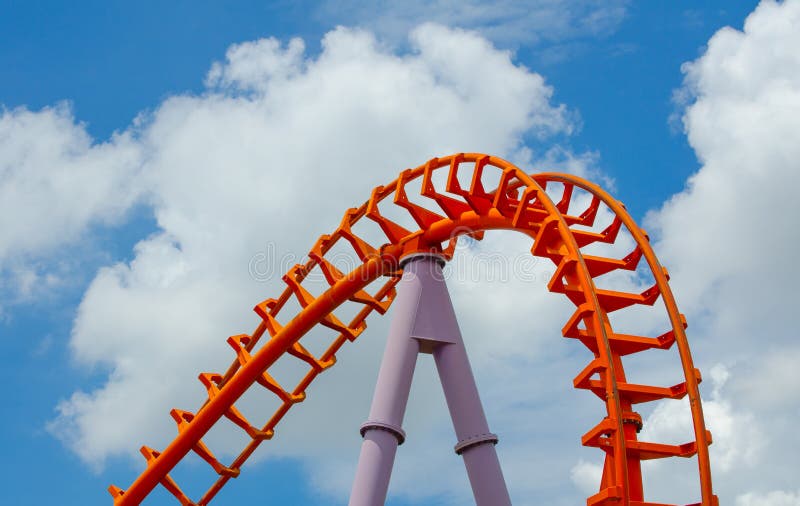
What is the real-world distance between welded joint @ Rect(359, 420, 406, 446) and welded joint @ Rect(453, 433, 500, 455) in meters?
0.61

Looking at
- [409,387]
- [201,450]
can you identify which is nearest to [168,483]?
[201,450]

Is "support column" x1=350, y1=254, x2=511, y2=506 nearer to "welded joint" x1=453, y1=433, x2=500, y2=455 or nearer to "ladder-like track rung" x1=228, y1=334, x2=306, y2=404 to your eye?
"welded joint" x1=453, y1=433, x2=500, y2=455

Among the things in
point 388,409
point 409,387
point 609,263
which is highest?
point 609,263

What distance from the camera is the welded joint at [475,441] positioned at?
10852mm

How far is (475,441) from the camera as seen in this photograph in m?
10.9

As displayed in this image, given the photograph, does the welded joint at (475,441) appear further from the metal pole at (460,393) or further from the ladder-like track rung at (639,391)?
the ladder-like track rung at (639,391)

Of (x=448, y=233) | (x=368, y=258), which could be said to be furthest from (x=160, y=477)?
(x=448, y=233)

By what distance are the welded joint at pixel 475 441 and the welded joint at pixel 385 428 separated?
606mm

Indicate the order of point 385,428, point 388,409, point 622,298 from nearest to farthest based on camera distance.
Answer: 1. point 622,298
2. point 385,428
3. point 388,409

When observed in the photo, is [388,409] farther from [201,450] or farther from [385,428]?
[201,450]

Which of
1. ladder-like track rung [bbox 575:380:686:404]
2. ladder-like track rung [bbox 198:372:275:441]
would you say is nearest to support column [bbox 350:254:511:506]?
ladder-like track rung [bbox 575:380:686:404]

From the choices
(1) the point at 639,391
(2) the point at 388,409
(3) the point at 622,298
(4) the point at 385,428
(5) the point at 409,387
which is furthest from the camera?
(5) the point at 409,387

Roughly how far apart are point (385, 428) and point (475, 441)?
95 centimetres

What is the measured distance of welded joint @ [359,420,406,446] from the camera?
35.5ft
